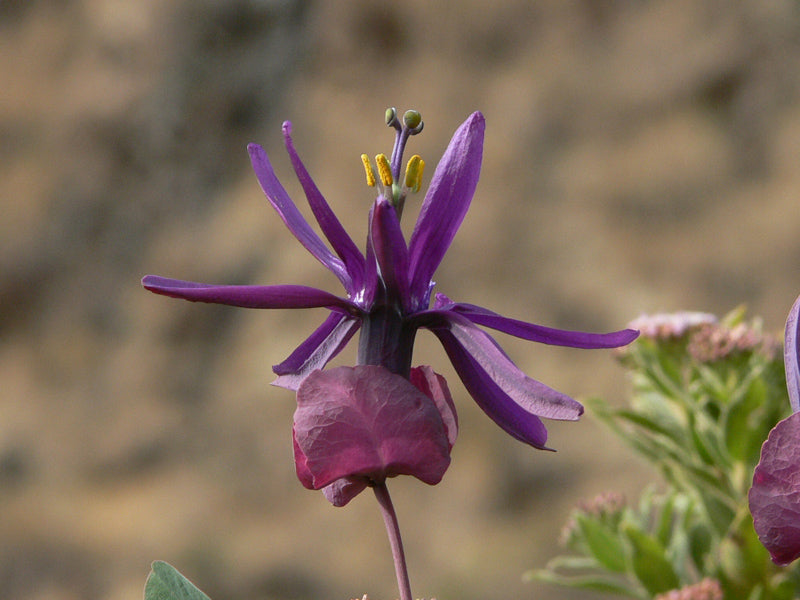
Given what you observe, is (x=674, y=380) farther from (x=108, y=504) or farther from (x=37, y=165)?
(x=37, y=165)

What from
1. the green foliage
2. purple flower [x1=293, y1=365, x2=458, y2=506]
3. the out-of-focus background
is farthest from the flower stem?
the out-of-focus background

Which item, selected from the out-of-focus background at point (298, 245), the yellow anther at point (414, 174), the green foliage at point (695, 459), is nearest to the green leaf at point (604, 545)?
the green foliage at point (695, 459)

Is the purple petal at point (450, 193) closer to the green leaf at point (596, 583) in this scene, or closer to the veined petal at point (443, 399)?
the veined petal at point (443, 399)

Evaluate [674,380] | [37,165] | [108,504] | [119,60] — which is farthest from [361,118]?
[674,380]

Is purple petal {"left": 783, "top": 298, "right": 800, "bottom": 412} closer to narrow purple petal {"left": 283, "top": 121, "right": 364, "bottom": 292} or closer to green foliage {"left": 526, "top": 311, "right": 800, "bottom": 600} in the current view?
narrow purple petal {"left": 283, "top": 121, "right": 364, "bottom": 292}

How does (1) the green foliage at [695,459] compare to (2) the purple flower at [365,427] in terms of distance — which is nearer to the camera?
(2) the purple flower at [365,427]

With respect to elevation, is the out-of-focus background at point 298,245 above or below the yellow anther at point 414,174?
above
